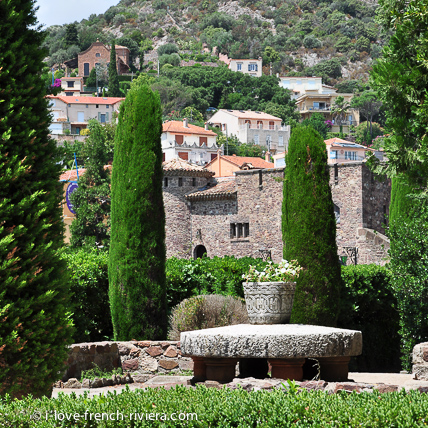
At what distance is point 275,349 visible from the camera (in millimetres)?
7750

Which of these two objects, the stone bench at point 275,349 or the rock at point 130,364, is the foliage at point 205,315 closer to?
the rock at point 130,364

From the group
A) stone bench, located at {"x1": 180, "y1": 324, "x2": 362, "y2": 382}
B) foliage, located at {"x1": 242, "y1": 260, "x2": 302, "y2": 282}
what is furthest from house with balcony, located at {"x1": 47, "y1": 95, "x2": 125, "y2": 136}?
stone bench, located at {"x1": 180, "y1": 324, "x2": 362, "y2": 382}

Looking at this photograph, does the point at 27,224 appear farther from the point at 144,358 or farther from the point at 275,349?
the point at 144,358

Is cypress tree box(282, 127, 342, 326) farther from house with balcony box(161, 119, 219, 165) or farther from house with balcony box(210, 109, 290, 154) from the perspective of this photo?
house with balcony box(210, 109, 290, 154)

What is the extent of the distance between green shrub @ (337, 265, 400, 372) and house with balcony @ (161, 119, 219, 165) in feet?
185

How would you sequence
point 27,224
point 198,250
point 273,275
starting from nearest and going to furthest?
point 27,224 < point 273,275 < point 198,250

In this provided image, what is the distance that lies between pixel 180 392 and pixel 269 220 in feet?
97.9

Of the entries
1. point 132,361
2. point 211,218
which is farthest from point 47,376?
point 211,218

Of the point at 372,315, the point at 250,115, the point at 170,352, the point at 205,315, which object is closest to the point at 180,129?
the point at 250,115

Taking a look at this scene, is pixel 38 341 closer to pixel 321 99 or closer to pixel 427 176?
pixel 427 176

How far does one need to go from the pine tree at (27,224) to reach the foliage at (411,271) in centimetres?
915

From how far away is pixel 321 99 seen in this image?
12688cm

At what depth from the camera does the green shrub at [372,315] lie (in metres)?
15.8

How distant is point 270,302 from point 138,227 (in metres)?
4.26
